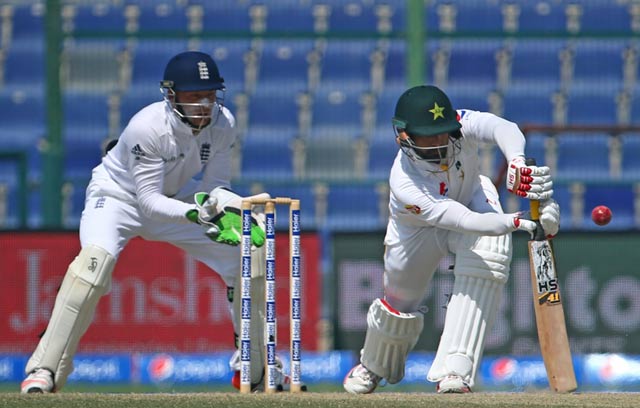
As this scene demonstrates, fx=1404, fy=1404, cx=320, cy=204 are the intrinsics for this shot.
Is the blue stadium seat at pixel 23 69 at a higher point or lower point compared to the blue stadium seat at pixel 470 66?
lower

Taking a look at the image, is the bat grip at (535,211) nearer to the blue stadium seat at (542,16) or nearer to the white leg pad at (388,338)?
the white leg pad at (388,338)

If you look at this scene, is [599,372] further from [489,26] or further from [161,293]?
[489,26]

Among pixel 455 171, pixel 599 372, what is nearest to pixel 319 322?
pixel 599 372

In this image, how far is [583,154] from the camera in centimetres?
1105

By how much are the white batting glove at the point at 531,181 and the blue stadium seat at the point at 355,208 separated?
4.50 m

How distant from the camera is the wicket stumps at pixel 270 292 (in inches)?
242

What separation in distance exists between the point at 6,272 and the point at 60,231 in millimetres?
451

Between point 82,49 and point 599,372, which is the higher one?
point 82,49

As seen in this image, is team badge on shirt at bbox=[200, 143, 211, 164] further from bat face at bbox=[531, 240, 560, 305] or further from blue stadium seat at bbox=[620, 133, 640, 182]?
blue stadium seat at bbox=[620, 133, 640, 182]

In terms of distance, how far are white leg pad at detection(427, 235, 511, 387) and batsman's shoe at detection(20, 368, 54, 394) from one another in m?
1.76

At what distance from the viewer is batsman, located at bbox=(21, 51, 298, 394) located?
21.0ft

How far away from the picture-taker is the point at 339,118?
1153 cm

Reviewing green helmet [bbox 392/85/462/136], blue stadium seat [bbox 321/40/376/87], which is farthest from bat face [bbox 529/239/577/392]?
blue stadium seat [bbox 321/40/376/87]

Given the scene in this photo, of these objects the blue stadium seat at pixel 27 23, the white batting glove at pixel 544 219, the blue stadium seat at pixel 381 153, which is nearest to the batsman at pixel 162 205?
the white batting glove at pixel 544 219
